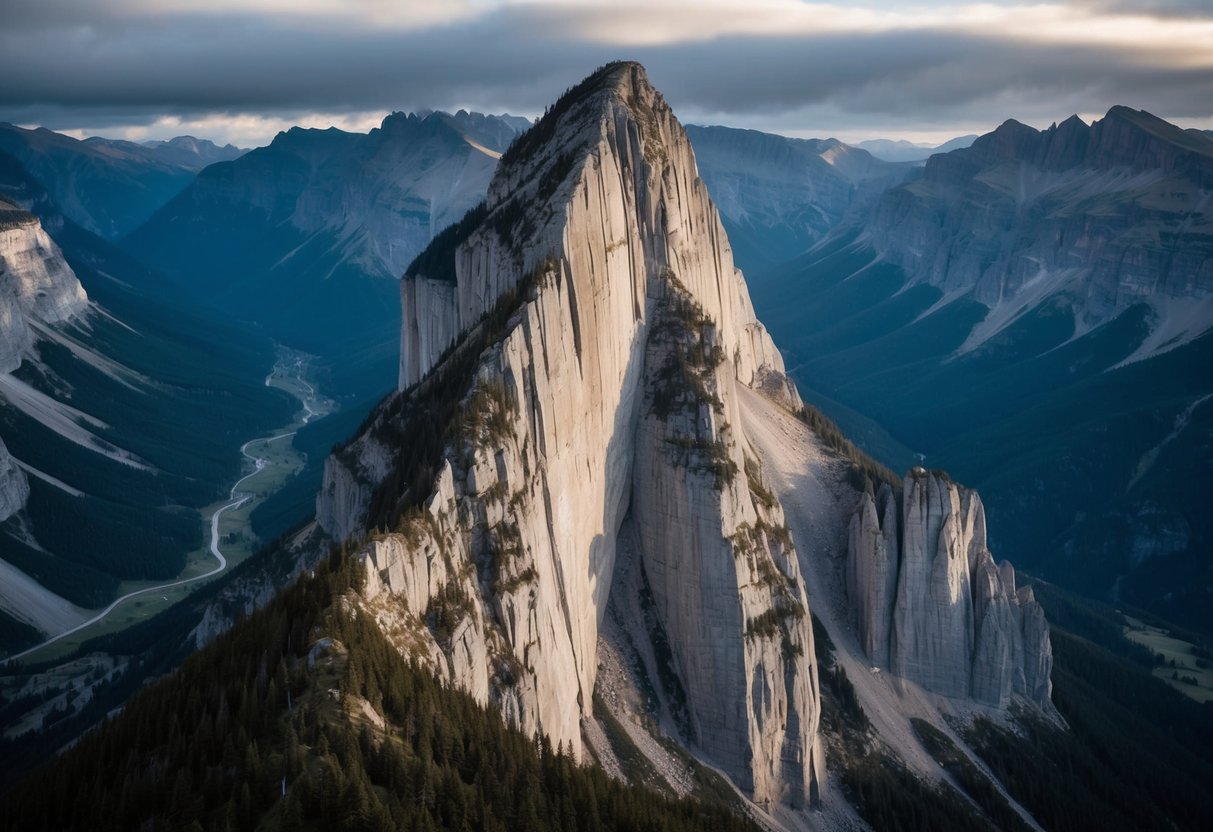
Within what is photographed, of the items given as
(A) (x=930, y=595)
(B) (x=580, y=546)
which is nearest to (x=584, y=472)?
(B) (x=580, y=546)

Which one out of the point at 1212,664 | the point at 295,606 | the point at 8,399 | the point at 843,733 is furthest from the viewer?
the point at 8,399

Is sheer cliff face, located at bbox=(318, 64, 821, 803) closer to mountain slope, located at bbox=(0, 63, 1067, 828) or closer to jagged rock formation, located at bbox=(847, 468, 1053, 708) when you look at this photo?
mountain slope, located at bbox=(0, 63, 1067, 828)

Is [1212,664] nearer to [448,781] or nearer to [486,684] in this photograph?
[486,684]

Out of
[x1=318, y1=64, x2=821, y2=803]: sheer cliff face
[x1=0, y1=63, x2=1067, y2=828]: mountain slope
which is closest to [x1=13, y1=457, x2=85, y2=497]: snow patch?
[x1=0, y1=63, x2=1067, y2=828]: mountain slope

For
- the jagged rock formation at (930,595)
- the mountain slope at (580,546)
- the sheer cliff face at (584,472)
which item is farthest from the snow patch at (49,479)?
the jagged rock formation at (930,595)

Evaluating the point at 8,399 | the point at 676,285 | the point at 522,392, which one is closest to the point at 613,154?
the point at 676,285

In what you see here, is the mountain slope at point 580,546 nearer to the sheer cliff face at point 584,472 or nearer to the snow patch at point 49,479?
the sheer cliff face at point 584,472
